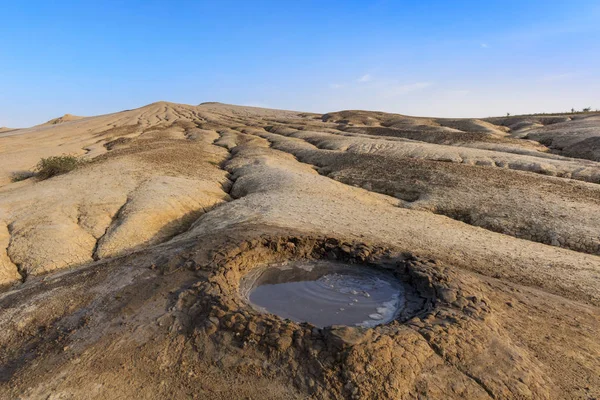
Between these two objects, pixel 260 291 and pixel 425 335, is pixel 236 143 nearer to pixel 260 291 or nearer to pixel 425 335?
pixel 260 291

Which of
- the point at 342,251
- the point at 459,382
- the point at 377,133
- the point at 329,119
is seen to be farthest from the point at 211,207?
the point at 329,119

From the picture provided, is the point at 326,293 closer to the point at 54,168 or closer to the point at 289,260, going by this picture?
the point at 289,260

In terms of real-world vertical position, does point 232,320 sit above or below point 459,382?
above

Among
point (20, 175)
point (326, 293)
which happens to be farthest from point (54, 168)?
point (326, 293)

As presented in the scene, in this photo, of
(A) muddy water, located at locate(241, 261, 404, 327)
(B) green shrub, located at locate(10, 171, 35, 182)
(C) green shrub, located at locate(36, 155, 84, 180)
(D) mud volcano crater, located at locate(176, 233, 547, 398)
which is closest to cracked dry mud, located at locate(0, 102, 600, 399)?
(D) mud volcano crater, located at locate(176, 233, 547, 398)

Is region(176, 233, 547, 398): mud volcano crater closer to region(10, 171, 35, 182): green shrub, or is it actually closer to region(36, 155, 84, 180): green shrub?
region(36, 155, 84, 180): green shrub

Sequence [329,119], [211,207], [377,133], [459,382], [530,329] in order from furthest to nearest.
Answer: [329,119] → [377,133] → [211,207] → [530,329] → [459,382]

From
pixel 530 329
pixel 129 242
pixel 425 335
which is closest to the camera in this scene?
pixel 425 335
